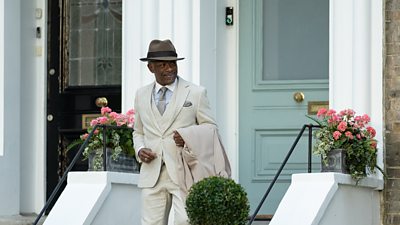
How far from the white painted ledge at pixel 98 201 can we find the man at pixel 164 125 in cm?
116

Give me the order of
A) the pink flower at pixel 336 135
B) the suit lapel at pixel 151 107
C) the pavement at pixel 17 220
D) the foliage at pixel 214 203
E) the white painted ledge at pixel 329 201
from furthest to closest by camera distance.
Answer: the pavement at pixel 17 220
the pink flower at pixel 336 135
the white painted ledge at pixel 329 201
the suit lapel at pixel 151 107
the foliage at pixel 214 203

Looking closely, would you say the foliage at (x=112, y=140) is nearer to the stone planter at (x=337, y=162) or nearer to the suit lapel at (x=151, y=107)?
the suit lapel at (x=151, y=107)

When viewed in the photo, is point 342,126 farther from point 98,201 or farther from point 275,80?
point 98,201

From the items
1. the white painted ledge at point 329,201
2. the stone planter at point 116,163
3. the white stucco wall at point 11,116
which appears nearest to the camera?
the white painted ledge at point 329,201

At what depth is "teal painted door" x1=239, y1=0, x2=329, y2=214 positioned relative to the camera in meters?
11.8

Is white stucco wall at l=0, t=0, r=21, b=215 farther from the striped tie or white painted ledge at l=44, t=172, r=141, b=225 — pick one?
the striped tie

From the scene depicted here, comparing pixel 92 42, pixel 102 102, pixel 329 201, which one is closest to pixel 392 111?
pixel 329 201

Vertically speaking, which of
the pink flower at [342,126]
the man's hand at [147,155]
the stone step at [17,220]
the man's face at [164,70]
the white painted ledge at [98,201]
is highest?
the man's face at [164,70]

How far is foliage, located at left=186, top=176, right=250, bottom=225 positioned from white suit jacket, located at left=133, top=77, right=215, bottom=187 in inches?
20.6

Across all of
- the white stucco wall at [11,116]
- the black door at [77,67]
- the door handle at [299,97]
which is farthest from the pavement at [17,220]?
the door handle at [299,97]

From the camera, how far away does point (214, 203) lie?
28.9 feet

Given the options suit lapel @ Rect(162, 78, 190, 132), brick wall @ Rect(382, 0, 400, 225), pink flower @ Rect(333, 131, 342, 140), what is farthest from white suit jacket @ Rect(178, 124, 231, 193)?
Answer: brick wall @ Rect(382, 0, 400, 225)

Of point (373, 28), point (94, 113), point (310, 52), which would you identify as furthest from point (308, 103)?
point (94, 113)

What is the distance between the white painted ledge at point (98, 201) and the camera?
1047 centimetres
